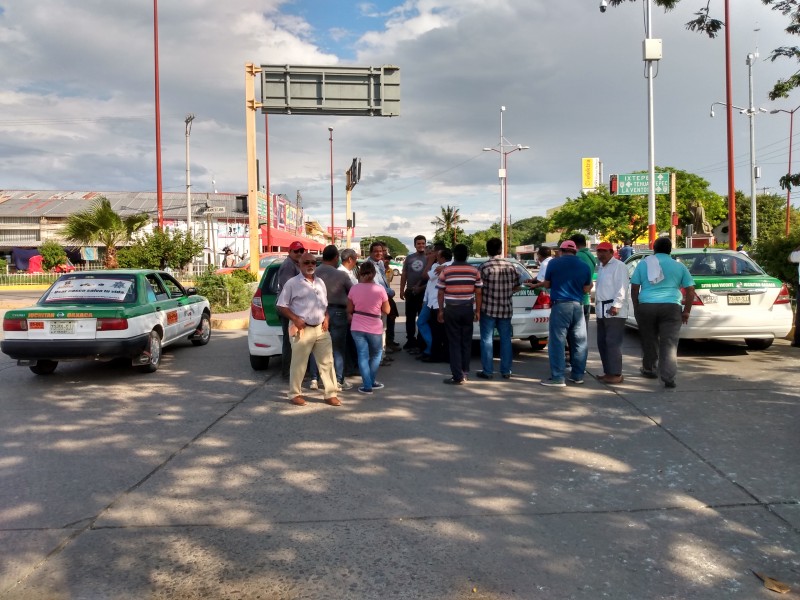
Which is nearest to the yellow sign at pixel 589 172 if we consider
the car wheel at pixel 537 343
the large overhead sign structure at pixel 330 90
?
the large overhead sign structure at pixel 330 90

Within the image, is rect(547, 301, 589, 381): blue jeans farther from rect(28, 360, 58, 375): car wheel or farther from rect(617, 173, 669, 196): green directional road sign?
rect(617, 173, 669, 196): green directional road sign

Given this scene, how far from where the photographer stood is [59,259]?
39.7 metres

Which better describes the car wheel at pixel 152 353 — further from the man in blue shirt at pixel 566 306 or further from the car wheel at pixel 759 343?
the car wheel at pixel 759 343

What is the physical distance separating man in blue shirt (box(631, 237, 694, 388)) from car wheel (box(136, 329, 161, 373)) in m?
6.27

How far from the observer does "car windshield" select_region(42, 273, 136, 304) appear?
28.5ft

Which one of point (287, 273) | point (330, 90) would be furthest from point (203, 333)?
point (330, 90)

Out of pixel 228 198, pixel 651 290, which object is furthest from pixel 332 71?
pixel 228 198

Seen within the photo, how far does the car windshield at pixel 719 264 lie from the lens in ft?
31.9

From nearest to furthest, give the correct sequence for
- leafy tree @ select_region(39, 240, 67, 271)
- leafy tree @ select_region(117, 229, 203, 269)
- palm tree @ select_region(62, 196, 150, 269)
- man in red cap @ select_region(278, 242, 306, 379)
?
man in red cap @ select_region(278, 242, 306, 379)
leafy tree @ select_region(117, 229, 203, 269)
palm tree @ select_region(62, 196, 150, 269)
leafy tree @ select_region(39, 240, 67, 271)

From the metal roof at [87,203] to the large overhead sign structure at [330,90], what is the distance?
113ft

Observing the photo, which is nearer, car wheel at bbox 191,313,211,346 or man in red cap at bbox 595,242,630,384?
man in red cap at bbox 595,242,630,384

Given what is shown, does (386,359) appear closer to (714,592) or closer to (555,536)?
(555,536)

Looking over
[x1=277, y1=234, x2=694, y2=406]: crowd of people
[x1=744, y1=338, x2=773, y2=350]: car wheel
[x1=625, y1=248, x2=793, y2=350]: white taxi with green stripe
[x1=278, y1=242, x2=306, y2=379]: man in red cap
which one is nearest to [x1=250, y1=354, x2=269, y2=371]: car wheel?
[x1=277, y1=234, x2=694, y2=406]: crowd of people

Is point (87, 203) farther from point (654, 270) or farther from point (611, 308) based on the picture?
point (654, 270)
